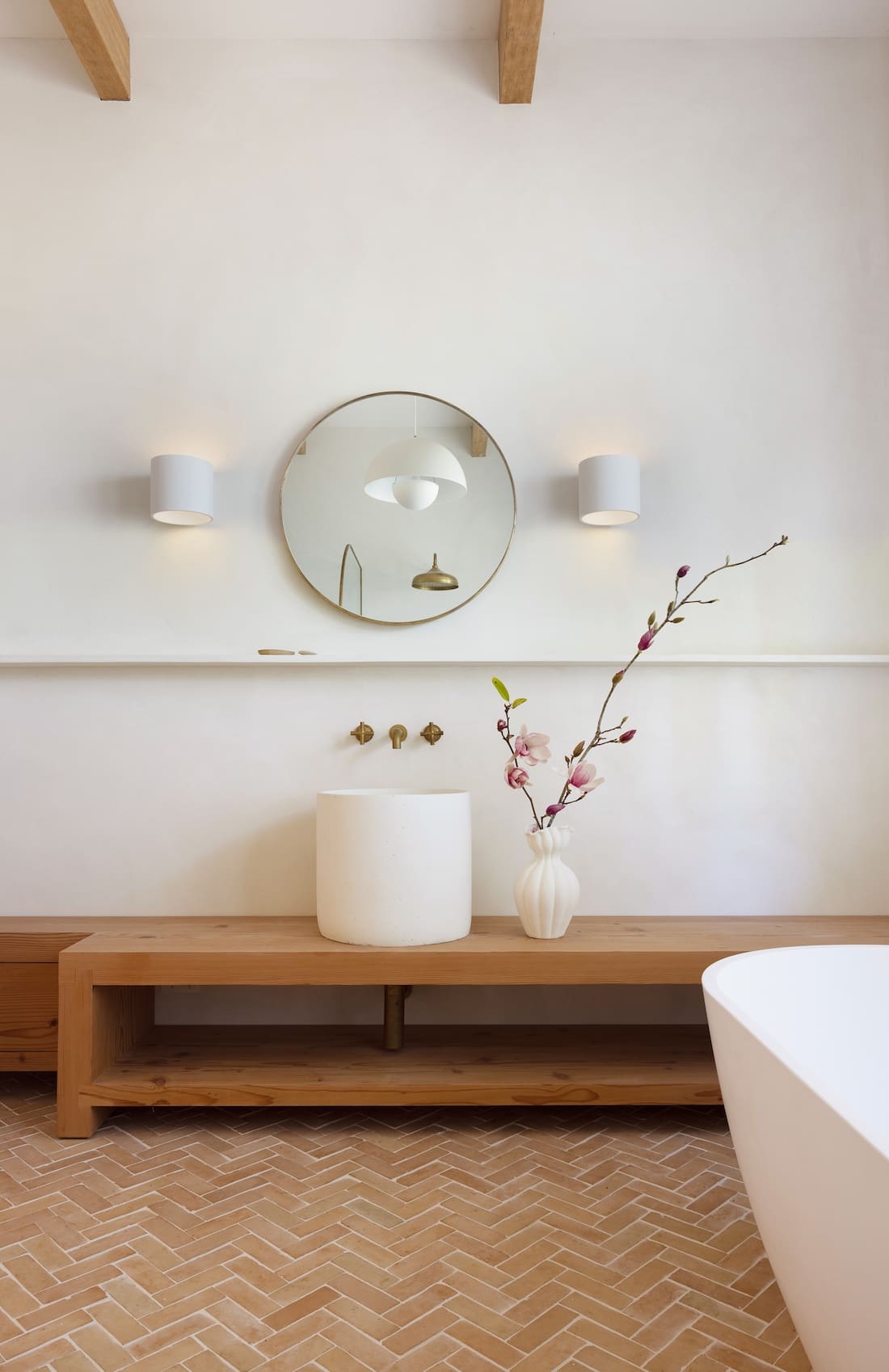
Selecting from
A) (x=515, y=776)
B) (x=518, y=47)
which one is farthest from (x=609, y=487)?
(x=518, y=47)

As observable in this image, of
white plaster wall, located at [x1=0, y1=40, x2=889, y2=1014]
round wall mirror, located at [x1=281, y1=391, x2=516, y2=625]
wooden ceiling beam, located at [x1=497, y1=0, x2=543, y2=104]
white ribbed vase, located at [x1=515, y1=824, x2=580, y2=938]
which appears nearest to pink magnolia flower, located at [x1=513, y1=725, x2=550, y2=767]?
white ribbed vase, located at [x1=515, y1=824, x2=580, y2=938]

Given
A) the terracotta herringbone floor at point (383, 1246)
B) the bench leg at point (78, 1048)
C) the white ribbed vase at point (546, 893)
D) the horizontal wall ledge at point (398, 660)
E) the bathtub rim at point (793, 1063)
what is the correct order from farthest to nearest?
the horizontal wall ledge at point (398, 660) → the white ribbed vase at point (546, 893) → the bench leg at point (78, 1048) → the terracotta herringbone floor at point (383, 1246) → the bathtub rim at point (793, 1063)

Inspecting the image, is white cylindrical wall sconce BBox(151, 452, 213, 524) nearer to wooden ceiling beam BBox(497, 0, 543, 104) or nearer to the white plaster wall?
the white plaster wall

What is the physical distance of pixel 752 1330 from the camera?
146 cm

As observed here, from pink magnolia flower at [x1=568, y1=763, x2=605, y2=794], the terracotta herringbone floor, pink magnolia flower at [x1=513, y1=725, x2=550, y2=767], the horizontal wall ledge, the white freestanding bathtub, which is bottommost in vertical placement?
the terracotta herringbone floor

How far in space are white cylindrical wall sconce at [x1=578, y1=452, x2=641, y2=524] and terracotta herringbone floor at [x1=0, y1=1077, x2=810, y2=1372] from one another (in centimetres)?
162

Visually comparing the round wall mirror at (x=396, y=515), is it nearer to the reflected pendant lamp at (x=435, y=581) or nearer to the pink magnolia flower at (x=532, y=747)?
the reflected pendant lamp at (x=435, y=581)

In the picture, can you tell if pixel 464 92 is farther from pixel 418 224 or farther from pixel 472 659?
pixel 472 659

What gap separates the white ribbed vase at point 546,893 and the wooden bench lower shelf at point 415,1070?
0.34m

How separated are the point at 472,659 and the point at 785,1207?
179 centimetres

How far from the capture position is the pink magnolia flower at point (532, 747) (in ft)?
7.76

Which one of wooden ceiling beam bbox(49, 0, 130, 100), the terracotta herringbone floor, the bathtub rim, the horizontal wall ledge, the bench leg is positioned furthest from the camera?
the horizontal wall ledge

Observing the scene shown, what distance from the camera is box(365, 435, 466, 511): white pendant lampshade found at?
2768 mm

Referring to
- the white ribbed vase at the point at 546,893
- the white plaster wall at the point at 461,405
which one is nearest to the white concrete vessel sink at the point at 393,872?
the white ribbed vase at the point at 546,893
